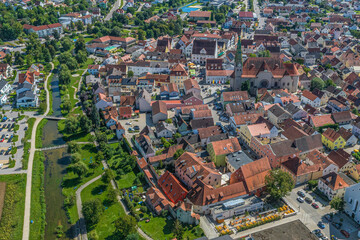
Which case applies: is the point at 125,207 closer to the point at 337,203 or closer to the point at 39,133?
the point at 337,203

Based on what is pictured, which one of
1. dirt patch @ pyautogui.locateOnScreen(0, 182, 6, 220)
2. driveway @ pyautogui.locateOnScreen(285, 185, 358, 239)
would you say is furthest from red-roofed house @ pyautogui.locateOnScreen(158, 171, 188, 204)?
dirt patch @ pyautogui.locateOnScreen(0, 182, 6, 220)

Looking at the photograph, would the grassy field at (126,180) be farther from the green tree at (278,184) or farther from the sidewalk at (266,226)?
the green tree at (278,184)

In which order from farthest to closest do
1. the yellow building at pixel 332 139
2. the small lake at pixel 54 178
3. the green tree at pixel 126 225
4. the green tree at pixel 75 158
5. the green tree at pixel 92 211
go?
the yellow building at pixel 332 139 < the green tree at pixel 75 158 < the small lake at pixel 54 178 < the green tree at pixel 92 211 < the green tree at pixel 126 225

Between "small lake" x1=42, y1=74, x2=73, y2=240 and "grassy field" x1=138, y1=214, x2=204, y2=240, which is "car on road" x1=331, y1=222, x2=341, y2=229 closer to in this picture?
"grassy field" x1=138, y1=214, x2=204, y2=240

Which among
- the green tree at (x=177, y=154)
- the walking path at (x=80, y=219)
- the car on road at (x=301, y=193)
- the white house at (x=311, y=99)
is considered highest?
the white house at (x=311, y=99)

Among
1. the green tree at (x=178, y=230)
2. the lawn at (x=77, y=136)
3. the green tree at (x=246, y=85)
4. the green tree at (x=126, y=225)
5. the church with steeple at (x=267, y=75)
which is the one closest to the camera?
the green tree at (x=126, y=225)

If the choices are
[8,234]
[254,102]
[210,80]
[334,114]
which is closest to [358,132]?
[334,114]

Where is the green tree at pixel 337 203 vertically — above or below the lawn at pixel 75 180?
above

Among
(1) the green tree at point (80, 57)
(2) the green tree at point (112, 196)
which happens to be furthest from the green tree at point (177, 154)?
(1) the green tree at point (80, 57)
